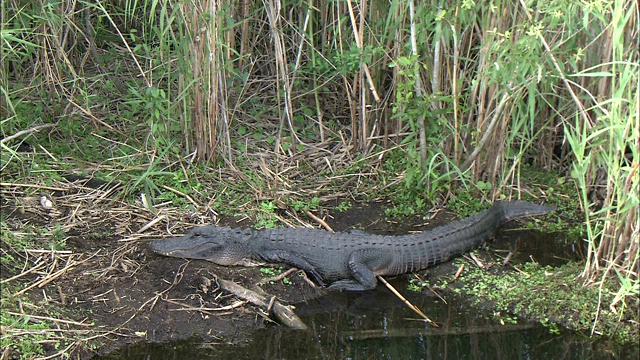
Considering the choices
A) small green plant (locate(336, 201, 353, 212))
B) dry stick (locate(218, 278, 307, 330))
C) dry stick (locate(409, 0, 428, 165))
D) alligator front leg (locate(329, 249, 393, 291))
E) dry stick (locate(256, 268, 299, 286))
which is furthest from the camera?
small green plant (locate(336, 201, 353, 212))

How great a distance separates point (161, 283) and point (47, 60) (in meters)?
2.29

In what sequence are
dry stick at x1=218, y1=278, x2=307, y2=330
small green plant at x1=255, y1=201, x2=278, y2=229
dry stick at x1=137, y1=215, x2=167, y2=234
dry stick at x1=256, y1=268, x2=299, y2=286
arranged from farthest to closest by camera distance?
small green plant at x1=255, y1=201, x2=278, y2=229, dry stick at x1=137, y1=215, x2=167, y2=234, dry stick at x1=256, y1=268, x2=299, y2=286, dry stick at x1=218, y1=278, x2=307, y2=330

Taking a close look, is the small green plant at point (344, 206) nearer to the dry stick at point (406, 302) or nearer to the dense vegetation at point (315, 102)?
the dense vegetation at point (315, 102)

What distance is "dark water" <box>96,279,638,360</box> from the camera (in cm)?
407

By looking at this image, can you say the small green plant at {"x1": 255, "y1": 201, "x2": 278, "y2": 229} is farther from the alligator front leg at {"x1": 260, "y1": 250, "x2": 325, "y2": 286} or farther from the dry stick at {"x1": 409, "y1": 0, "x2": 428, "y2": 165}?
the dry stick at {"x1": 409, "y1": 0, "x2": 428, "y2": 165}

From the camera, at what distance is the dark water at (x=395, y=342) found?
407cm

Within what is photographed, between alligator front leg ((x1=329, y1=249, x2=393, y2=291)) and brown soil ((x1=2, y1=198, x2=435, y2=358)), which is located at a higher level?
brown soil ((x1=2, y1=198, x2=435, y2=358))

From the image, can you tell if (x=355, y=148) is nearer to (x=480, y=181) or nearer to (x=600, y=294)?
(x=480, y=181)

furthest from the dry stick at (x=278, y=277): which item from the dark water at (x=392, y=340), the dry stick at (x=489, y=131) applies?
Result: the dry stick at (x=489, y=131)

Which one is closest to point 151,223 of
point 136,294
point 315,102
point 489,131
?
point 136,294

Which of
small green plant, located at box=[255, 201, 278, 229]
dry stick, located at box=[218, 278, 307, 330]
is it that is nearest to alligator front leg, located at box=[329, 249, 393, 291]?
dry stick, located at box=[218, 278, 307, 330]

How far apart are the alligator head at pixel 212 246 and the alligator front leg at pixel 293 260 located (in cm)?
13

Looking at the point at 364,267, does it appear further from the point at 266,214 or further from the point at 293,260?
the point at 266,214

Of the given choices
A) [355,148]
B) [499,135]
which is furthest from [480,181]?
[355,148]
